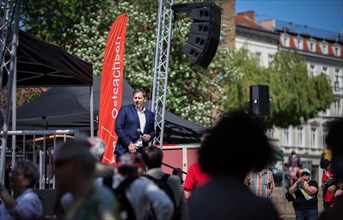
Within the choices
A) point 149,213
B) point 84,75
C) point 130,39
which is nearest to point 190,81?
point 130,39

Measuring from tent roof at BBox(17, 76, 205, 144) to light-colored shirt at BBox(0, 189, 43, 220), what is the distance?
34.8ft

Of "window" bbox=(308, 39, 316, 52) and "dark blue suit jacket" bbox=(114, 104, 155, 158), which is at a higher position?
"window" bbox=(308, 39, 316, 52)

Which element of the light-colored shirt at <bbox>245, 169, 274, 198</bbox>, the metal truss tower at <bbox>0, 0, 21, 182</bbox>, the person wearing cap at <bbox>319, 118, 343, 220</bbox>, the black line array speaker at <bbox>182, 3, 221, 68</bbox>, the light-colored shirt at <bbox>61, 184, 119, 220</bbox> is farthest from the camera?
the black line array speaker at <bbox>182, 3, 221, 68</bbox>

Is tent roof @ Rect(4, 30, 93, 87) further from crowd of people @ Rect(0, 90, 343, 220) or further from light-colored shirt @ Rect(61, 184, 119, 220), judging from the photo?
light-colored shirt @ Rect(61, 184, 119, 220)

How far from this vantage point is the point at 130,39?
32812mm

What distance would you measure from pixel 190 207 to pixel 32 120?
1359 cm

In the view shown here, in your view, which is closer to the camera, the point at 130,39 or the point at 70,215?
the point at 70,215

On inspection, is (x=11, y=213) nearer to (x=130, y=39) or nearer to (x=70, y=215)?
(x=70, y=215)

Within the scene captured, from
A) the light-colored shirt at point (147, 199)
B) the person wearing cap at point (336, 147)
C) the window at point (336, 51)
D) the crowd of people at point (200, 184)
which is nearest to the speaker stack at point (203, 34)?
the crowd of people at point (200, 184)

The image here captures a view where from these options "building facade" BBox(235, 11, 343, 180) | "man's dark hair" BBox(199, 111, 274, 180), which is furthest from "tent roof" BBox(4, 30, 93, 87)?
"building facade" BBox(235, 11, 343, 180)

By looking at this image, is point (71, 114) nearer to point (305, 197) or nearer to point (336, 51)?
point (305, 197)

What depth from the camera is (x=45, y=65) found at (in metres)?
11.1

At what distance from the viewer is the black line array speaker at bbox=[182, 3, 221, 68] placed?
46.9 ft

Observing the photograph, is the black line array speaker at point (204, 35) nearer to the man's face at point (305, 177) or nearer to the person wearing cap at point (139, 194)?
the man's face at point (305, 177)
